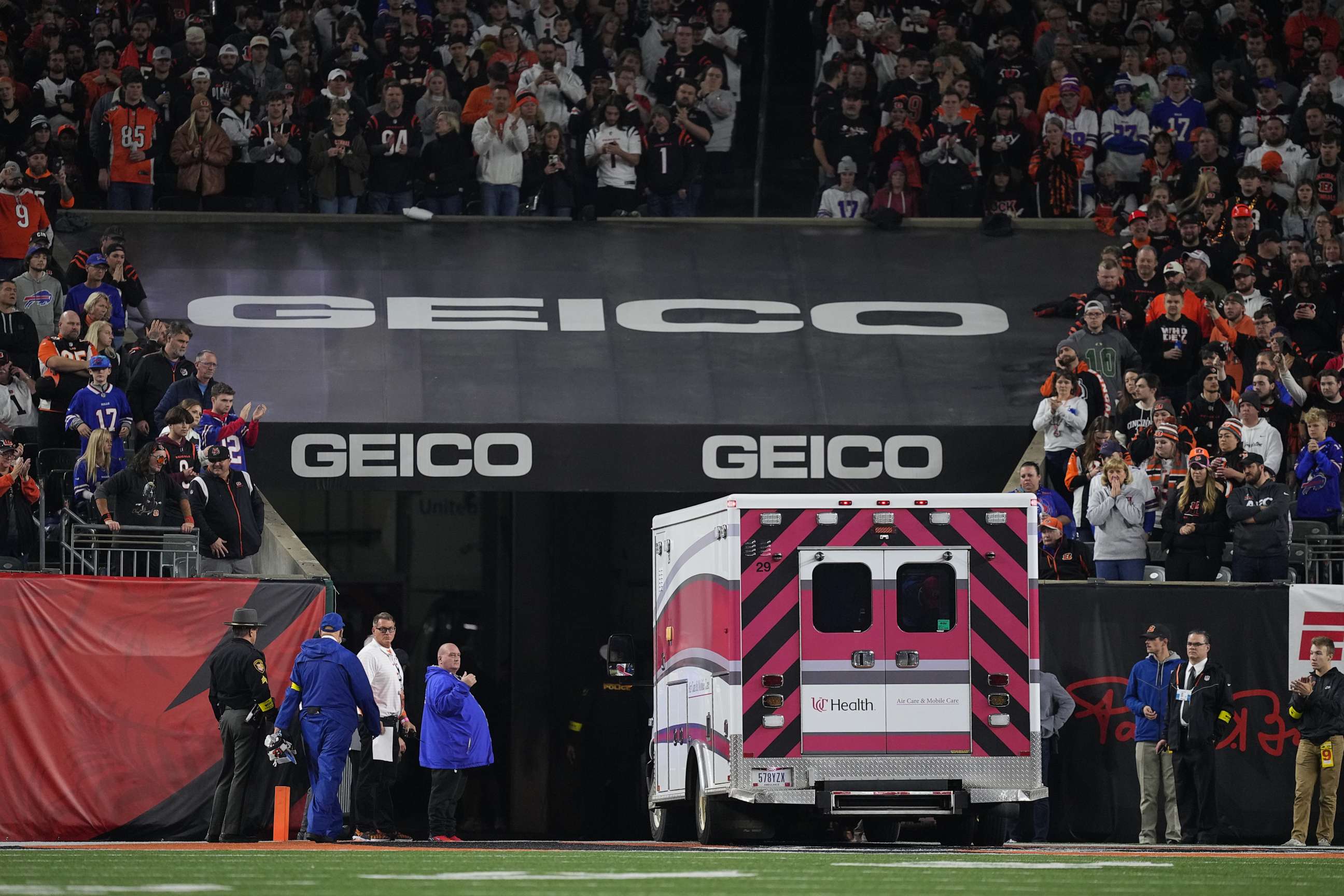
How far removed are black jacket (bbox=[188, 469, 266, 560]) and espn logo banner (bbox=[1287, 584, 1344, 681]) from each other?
965 centimetres

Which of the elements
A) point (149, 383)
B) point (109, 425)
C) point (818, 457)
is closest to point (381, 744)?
point (109, 425)

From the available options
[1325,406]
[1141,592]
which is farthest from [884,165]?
[1141,592]

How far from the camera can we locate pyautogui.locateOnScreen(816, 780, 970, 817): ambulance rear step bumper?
15203 mm

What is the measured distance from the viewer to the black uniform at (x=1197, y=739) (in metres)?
18.1

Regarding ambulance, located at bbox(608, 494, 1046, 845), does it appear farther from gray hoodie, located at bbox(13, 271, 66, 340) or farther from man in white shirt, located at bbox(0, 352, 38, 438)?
gray hoodie, located at bbox(13, 271, 66, 340)

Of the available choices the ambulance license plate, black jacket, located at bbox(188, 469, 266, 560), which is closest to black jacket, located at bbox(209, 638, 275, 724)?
black jacket, located at bbox(188, 469, 266, 560)

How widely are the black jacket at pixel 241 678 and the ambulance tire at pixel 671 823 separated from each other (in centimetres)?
349

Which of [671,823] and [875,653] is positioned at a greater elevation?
[875,653]

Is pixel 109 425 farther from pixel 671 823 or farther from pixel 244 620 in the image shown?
pixel 671 823

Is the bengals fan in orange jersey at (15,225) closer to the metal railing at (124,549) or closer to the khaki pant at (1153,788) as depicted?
the metal railing at (124,549)

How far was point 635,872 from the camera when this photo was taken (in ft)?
37.8

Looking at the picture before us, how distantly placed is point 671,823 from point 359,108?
10.8 metres

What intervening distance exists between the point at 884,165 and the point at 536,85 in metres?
4.55

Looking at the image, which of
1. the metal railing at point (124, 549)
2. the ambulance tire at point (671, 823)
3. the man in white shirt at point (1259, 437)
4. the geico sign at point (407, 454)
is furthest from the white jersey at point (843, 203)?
the metal railing at point (124, 549)
